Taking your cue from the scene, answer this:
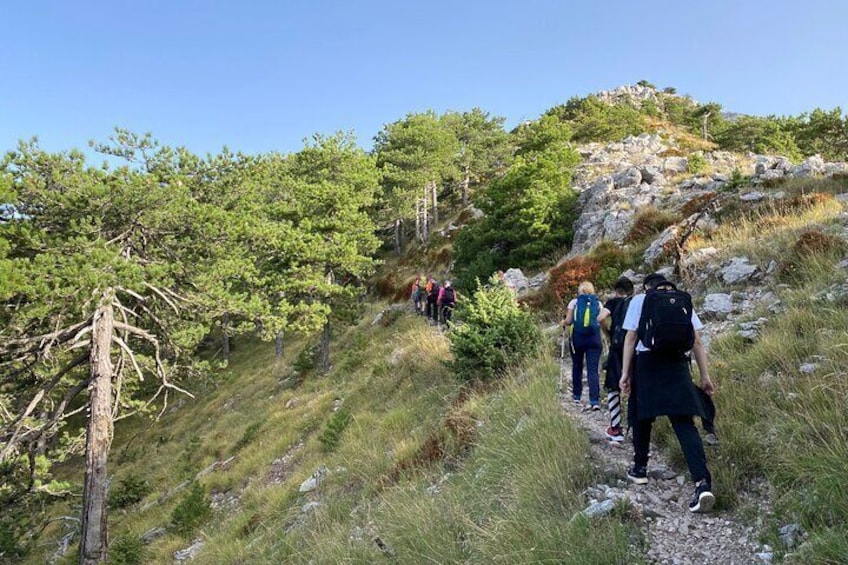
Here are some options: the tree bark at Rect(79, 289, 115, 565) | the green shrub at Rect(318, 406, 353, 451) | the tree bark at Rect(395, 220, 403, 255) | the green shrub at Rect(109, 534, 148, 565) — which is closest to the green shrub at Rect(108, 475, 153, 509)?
the tree bark at Rect(79, 289, 115, 565)

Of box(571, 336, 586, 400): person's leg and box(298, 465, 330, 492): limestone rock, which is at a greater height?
box(571, 336, 586, 400): person's leg

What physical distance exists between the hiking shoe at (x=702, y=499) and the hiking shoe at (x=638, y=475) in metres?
0.48

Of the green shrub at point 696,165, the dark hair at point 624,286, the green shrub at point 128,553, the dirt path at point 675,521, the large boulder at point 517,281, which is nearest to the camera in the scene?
the dirt path at point 675,521

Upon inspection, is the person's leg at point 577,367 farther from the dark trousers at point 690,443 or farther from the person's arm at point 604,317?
the dark trousers at point 690,443

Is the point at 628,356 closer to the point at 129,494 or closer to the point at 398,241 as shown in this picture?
the point at 129,494

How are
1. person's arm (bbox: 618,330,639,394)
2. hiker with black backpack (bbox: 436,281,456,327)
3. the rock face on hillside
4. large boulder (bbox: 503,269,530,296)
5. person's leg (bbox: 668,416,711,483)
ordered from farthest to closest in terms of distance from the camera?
hiker with black backpack (bbox: 436,281,456,327)
large boulder (bbox: 503,269,530,296)
the rock face on hillside
person's arm (bbox: 618,330,639,394)
person's leg (bbox: 668,416,711,483)

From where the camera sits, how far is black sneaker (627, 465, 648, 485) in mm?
3695

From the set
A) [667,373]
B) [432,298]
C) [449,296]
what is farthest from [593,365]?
[432,298]

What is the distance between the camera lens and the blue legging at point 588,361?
589 cm

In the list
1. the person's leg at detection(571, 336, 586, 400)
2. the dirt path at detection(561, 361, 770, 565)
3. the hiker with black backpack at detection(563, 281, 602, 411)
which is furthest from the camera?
the person's leg at detection(571, 336, 586, 400)

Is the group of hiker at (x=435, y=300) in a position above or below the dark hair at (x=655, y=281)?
below

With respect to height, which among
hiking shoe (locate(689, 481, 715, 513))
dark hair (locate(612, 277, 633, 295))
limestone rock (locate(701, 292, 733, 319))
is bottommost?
hiking shoe (locate(689, 481, 715, 513))

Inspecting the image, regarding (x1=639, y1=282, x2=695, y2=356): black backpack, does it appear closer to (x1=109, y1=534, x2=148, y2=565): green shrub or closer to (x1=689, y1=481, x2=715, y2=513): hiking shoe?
(x1=689, y1=481, x2=715, y2=513): hiking shoe

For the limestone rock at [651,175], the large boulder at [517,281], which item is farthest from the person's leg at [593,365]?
the limestone rock at [651,175]
